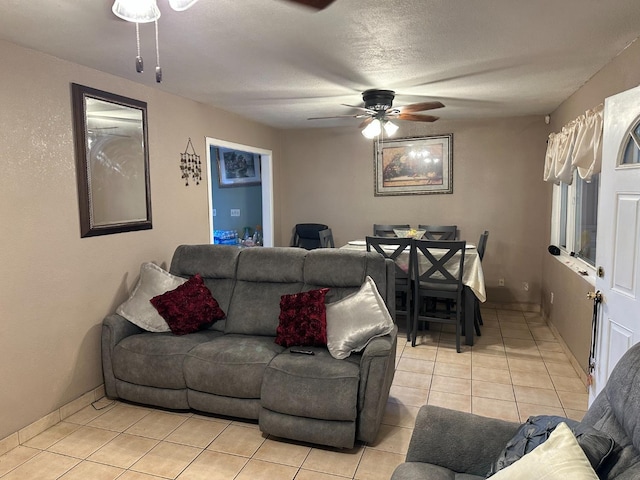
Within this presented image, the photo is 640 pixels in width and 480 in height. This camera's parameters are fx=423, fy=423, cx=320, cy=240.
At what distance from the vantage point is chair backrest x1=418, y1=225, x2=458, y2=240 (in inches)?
203

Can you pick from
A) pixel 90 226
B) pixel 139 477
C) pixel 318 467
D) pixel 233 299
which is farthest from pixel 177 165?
pixel 318 467

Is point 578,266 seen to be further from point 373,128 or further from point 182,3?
point 182,3

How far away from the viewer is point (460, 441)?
157cm

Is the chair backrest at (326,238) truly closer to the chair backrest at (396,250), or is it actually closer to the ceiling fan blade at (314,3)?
the chair backrest at (396,250)

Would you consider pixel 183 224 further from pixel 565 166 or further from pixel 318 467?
pixel 565 166

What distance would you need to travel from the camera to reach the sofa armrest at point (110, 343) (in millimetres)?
2922

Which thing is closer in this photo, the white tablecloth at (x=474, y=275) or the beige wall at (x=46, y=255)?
the beige wall at (x=46, y=255)

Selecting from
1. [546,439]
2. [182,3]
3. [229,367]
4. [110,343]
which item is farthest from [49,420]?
[546,439]

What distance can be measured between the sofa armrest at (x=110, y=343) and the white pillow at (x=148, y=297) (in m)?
0.09

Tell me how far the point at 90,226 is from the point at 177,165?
110cm

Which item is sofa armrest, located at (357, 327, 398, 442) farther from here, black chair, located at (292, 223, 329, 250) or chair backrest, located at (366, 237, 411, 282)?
black chair, located at (292, 223, 329, 250)

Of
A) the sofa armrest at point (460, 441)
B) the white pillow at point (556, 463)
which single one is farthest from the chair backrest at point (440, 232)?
the white pillow at point (556, 463)

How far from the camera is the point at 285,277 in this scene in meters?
3.12

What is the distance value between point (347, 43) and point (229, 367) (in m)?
2.06
